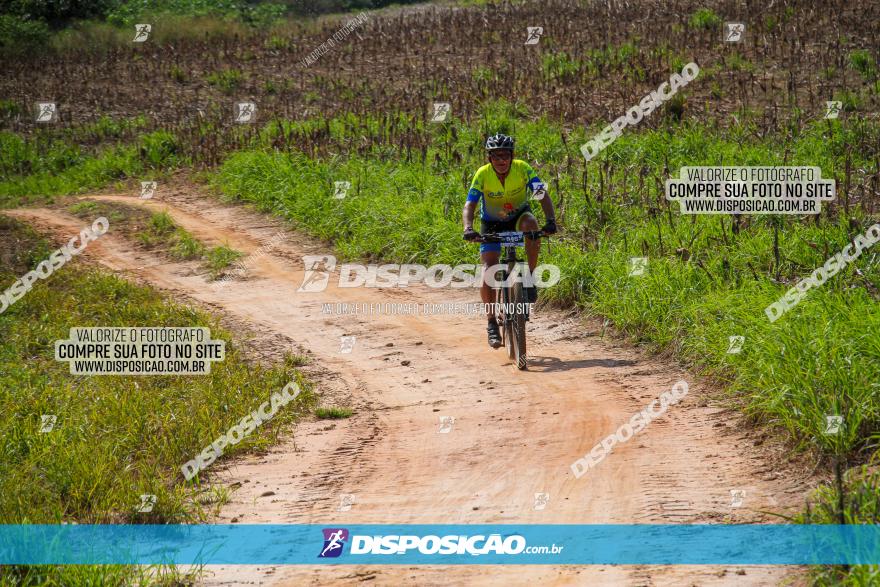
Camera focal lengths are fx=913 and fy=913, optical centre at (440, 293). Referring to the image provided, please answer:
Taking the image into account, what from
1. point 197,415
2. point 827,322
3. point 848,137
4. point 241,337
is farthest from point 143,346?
point 848,137

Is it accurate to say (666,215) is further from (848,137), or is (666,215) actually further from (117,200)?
(117,200)

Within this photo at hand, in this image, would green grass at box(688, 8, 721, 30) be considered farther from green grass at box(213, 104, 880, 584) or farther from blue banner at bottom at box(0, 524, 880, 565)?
blue banner at bottom at box(0, 524, 880, 565)

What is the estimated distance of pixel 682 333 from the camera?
9602 mm

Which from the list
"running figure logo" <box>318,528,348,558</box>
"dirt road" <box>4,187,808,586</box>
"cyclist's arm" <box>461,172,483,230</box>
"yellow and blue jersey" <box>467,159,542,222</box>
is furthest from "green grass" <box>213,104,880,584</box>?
"running figure logo" <box>318,528,348,558</box>

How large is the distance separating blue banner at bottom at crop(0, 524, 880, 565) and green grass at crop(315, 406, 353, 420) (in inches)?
94.7

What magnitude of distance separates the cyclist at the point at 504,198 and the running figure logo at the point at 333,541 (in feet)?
13.5

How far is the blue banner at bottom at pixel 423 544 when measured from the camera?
5.36 metres

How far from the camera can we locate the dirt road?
5.84 meters

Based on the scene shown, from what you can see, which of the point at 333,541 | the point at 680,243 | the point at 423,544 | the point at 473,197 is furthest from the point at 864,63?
the point at 333,541

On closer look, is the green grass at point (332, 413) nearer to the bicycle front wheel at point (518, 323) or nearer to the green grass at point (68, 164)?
the bicycle front wheel at point (518, 323)

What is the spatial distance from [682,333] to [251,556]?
5.48m

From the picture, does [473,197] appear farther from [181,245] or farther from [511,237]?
[181,245]

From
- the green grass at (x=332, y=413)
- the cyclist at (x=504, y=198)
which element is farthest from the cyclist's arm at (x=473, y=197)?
the green grass at (x=332, y=413)

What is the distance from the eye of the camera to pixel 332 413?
8.67 m
